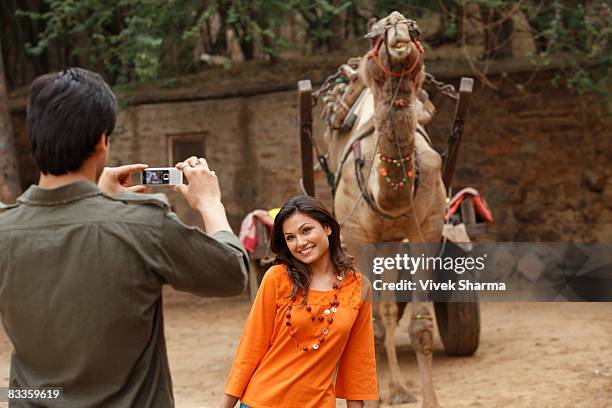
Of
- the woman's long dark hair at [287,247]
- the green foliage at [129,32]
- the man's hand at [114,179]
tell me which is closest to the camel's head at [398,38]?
the woman's long dark hair at [287,247]

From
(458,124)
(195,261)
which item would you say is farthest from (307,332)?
(458,124)

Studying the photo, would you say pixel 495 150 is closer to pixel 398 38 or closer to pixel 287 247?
pixel 398 38

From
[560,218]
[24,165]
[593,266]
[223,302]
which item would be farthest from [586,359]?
[24,165]

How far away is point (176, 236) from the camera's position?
6.56 feet

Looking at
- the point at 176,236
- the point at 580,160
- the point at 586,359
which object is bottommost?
the point at 586,359

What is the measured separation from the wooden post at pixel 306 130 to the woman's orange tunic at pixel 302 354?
3394 millimetres

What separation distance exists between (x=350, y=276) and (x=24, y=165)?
397 inches

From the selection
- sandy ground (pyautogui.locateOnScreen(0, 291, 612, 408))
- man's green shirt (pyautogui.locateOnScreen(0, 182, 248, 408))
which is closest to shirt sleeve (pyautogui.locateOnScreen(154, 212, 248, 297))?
man's green shirt (pyautogui.locateOnScreen(0, 182, 248, 408))

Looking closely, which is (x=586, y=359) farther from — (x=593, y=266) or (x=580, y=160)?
(x=580, y=160)

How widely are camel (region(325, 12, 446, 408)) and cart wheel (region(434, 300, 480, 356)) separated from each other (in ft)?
4.44

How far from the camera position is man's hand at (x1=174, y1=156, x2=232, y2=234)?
7.23 feet

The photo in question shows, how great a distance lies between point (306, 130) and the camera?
687 centimetres

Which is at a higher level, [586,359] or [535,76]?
[535,76]

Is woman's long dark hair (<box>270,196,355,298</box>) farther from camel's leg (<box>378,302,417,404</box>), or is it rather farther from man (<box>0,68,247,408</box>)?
camel's leg (<box>378,302,417,404</box>)
